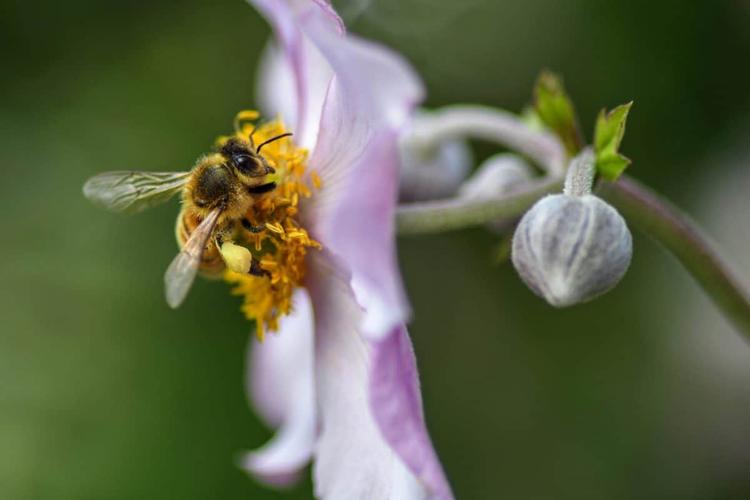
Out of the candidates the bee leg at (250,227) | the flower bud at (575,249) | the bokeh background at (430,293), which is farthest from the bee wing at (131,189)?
the bokeh background at (430,293)

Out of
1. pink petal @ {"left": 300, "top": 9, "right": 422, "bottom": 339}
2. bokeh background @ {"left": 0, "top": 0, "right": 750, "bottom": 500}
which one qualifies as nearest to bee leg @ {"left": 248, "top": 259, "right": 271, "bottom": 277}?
pink petal @ {"left": 300, "top": 9, "right": 422, "bottom": 339}

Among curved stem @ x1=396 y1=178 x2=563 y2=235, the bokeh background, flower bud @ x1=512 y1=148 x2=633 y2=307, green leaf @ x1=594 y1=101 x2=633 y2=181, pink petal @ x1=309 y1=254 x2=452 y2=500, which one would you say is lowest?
the bokeh background

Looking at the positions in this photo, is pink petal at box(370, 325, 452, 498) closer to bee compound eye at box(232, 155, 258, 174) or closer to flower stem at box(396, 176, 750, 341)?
flower stem at box(396, 176, 750, 341)

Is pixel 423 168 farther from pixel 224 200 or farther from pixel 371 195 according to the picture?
pixel 371 195

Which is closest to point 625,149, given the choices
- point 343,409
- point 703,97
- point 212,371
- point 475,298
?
point 703,97

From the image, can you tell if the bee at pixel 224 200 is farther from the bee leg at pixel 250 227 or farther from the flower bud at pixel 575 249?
the flower bud at pixel 575 249

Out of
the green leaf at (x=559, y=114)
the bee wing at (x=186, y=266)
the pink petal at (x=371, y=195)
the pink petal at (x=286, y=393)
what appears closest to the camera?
the pink petal at (x=371, y=195)
